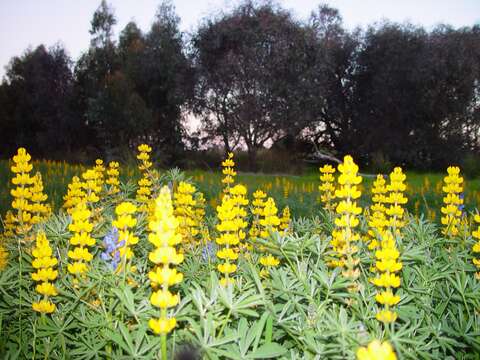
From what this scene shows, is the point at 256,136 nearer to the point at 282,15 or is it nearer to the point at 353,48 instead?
the point at 282,15

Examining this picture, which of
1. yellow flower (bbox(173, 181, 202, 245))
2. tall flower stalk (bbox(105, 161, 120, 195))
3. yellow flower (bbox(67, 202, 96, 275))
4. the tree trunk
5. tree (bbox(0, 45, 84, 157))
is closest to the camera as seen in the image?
yellow flower (bbox(67, 202, 96, 275))

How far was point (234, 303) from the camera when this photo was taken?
3.63 feet

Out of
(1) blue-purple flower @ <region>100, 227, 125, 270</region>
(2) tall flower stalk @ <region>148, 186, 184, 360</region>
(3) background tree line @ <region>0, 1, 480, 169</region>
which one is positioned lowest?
(1) blue-purple flower @ <region>100, 227, 125, 270</region>

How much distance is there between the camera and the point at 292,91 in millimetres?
16500

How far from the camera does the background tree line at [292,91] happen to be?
1650cm

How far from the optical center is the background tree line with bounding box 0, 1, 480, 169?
1650 centimetres

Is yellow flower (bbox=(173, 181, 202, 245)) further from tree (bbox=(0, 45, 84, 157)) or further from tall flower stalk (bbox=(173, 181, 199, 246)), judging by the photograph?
tree (bbox=(0, 45, 84, 157))

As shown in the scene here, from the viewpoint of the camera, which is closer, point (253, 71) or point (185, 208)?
point (185, 208)

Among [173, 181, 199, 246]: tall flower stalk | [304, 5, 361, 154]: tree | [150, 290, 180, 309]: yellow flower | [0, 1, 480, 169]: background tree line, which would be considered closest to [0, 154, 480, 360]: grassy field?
[150, 290, 180, 309]: yellow flower

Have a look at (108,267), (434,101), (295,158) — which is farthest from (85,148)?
(108,267)

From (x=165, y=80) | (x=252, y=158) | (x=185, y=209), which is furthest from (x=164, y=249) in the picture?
(x=165, y=80)

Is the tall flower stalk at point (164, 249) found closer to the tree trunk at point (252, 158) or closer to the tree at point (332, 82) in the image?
the tree trunk at point (252, 158)

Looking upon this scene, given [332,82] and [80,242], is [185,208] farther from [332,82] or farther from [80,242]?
[332,82]

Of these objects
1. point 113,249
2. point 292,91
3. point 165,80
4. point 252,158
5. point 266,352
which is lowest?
point 266,352
